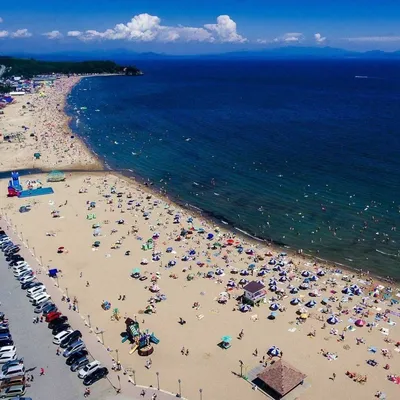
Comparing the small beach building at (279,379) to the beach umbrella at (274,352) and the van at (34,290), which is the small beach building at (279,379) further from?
the van at (34,290)

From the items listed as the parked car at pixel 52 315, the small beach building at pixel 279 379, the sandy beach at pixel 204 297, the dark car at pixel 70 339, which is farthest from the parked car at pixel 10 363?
the small beach building at pixel 279 379

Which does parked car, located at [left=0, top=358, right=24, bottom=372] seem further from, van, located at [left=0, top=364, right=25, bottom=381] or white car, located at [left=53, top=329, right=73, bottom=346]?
Answer: white car, located at [left=53, top=329, right=73, bottom=346]

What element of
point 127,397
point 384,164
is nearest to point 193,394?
point 127,397

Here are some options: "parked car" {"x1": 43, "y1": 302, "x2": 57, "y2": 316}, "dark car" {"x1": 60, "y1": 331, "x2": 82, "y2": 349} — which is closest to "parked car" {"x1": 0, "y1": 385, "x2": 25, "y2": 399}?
"dark car" {"x1": 60, "y1": 331, "x2": 82, "y2": 349}

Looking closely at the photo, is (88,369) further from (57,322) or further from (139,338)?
(57,322)

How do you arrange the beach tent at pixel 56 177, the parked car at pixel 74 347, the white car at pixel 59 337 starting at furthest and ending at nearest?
the beach tent at pixel 56 177 → the white car at pixel 59 337 → the parked car at pixel 74 347

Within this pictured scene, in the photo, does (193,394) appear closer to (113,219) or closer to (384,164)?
(113,219)
